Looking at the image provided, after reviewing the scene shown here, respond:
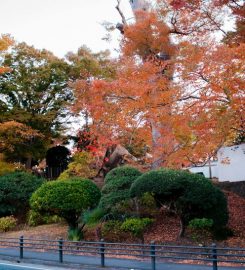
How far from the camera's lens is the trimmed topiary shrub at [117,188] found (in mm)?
18031

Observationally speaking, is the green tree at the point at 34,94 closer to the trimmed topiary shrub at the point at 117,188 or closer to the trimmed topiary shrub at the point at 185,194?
the trimmed topiary shrub at the point at 117,188

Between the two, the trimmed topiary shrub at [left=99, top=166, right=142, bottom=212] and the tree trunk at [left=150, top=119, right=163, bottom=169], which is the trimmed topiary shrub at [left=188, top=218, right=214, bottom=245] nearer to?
the trimmed topiary shrub at [left=99, top=166, right=142, bottom=212]

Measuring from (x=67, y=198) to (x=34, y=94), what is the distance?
1535 centimetres

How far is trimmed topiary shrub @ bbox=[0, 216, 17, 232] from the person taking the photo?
2428cm

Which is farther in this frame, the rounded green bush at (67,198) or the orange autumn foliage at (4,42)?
the orange autumn foliage at (4,42)

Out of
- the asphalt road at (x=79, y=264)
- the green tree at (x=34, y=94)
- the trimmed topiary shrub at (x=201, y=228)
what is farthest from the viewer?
the green tree at (x=34, y=94)

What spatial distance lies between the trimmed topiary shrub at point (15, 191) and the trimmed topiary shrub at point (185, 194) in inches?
435

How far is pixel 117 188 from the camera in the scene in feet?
59.9

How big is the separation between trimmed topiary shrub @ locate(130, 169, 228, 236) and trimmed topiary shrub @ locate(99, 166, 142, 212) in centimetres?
154

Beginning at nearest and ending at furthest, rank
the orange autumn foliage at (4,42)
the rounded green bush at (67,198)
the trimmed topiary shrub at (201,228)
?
the trimmed topiary shrub at (201,228) < the rounded green bush at (67,198) < the orange autumn foliage at (4,42)

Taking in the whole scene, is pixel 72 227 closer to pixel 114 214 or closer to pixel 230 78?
pixel 114 214

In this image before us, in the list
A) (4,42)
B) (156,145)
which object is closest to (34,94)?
(4,42)

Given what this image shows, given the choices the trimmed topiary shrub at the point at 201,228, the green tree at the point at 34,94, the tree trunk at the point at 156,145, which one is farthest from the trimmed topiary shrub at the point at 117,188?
the green tree at the point at 34,94

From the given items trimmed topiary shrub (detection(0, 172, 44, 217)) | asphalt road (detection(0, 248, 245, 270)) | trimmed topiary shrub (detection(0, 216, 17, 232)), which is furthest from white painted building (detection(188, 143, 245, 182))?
trimmed topiary shrub (detection(0, 216, 17, 232))
